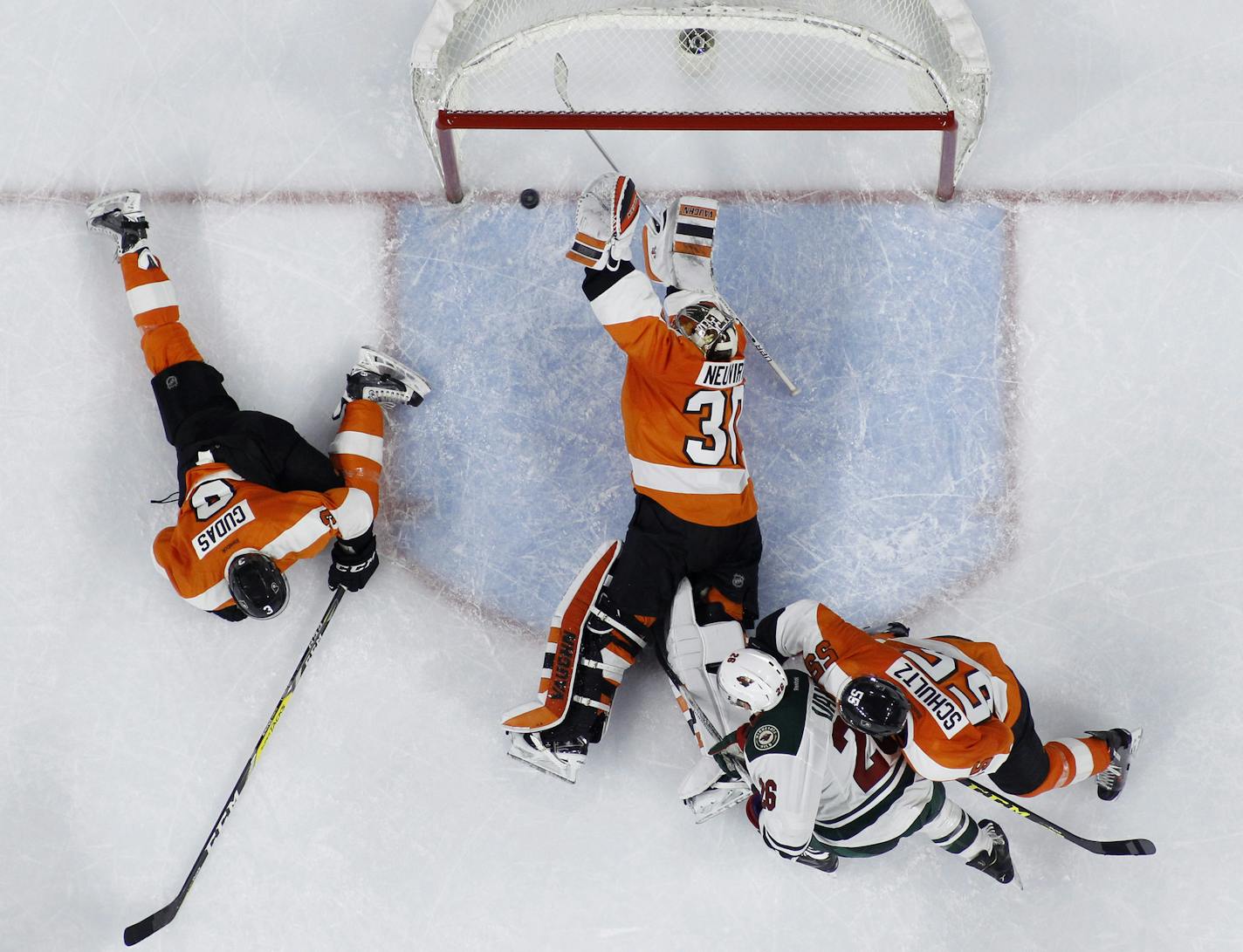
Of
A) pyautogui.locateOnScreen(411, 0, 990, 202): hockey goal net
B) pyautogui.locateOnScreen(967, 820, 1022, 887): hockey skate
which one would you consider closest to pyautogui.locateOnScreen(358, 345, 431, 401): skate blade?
pyautogui.locateOnScreen(411, 0, 990, 202): hockey goal net

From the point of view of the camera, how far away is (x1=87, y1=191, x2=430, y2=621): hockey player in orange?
3076mm

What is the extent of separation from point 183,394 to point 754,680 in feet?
6.09

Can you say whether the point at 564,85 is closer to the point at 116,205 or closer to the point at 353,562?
the point at 116,205

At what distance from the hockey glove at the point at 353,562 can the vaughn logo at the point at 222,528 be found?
0.34 meters

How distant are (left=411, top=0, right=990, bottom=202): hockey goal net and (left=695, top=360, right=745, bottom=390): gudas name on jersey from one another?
64 cm

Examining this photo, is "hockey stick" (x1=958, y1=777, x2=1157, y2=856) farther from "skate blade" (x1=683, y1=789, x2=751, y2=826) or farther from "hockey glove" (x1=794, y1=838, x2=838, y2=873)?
"skate blade" (x1=683, y1=789, x2=751, y2=826)

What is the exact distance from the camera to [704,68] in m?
3.53

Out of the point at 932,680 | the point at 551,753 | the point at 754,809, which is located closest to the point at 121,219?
the point at 551,753

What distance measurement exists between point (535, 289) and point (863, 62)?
126 centimetres

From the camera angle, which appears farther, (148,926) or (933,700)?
(148,926)

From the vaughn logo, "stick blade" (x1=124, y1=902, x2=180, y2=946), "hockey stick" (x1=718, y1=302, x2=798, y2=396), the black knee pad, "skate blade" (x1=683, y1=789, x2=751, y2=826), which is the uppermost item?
the black knee pad

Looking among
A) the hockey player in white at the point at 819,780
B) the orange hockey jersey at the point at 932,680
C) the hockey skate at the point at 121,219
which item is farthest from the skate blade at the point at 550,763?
the hockey skate at the point at 121,219

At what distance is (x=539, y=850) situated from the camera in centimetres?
344

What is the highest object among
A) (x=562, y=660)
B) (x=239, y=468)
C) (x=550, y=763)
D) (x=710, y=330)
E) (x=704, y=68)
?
(x=704, y=68)
